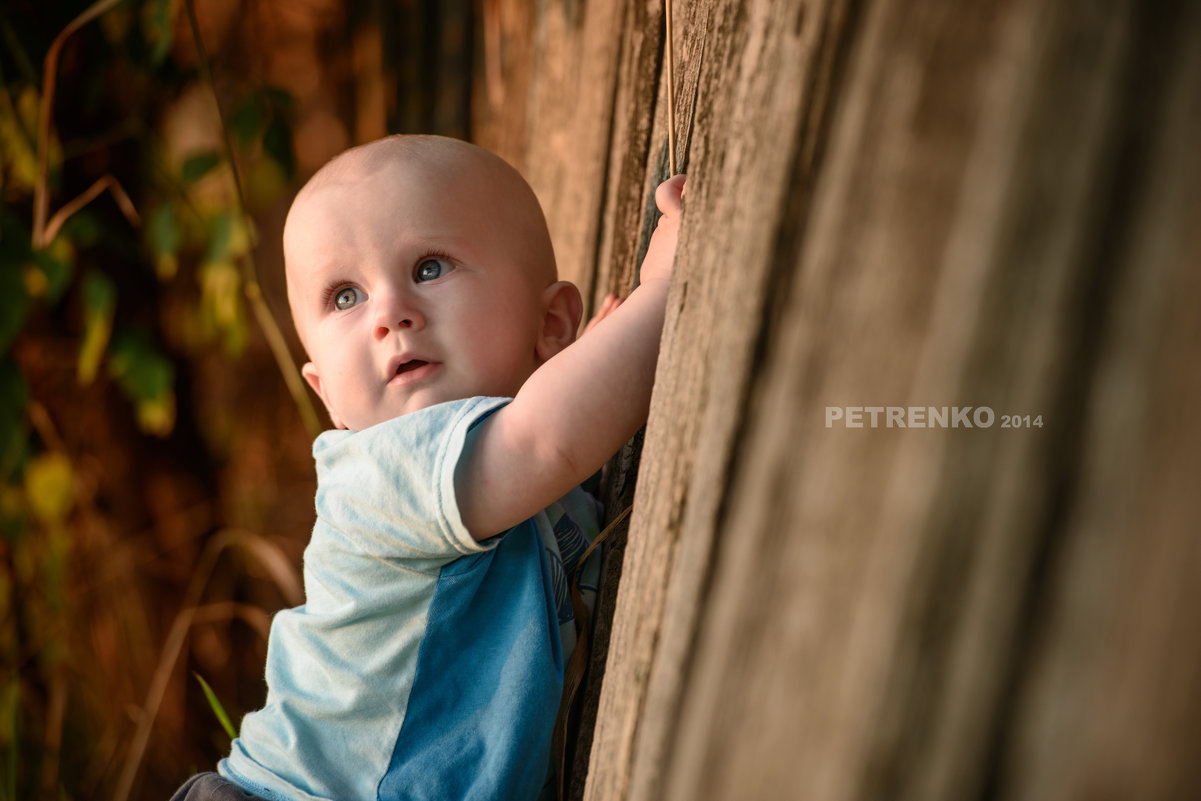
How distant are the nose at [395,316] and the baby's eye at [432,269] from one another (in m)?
0.04

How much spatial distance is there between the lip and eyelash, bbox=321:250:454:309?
0.08m

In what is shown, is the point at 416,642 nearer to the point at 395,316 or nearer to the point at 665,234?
the point at 395,316

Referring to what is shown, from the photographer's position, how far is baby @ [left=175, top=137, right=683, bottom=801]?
637mm

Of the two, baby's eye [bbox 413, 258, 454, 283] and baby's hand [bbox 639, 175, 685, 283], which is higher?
baby's hand [bbox 639, 175, 685, 283]

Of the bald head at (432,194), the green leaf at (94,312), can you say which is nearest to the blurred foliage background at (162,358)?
the green leaf at (94,312)

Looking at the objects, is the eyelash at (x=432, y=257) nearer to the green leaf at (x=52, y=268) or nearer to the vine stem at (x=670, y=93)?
the vine stem at (x=670, y=93)

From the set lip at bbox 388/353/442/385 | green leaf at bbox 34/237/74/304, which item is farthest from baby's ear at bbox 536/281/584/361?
green leaf at bbox 34/237/74/304

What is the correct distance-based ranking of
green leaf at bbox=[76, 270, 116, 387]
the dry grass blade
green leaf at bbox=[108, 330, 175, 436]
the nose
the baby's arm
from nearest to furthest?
the baby's arm
the nose
the dry grass blade
green leaf at bbox=[76, 270, 116, 387]
green leaf at bbox=[108, 330, 175, 436]

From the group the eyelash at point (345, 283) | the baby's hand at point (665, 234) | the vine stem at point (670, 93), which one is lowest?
the eyelash at point (345, 283)

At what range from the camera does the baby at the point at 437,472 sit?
2.09 ft

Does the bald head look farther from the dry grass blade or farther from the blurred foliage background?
the blurred foliage background

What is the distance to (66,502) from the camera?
6.33 ft

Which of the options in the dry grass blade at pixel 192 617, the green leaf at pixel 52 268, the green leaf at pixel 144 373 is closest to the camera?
the dry grass blade at pixel 192 617

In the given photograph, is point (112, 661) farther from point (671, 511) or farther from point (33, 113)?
point (671, 511)
